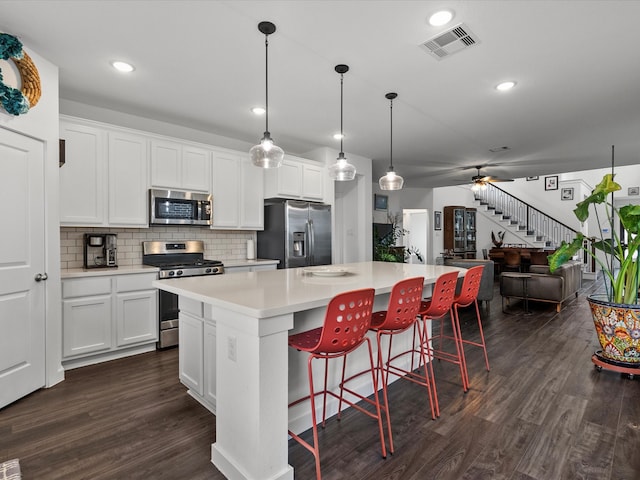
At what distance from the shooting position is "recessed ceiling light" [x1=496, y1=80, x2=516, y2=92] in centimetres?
317

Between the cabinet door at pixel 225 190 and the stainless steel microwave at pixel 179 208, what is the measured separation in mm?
136

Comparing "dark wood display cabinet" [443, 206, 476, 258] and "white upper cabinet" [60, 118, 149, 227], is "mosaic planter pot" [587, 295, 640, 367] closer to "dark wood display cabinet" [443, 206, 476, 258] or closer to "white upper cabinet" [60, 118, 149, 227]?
"white upper cabinet" [60, 118, 149, 227]

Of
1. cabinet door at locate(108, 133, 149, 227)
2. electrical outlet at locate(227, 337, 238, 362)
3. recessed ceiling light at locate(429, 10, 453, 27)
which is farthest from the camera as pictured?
cabinet door at locate(108, 133, 149, 227)

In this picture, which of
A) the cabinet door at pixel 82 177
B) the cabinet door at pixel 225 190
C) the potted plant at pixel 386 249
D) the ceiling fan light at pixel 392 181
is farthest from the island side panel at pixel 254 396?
the potted plant at pixel 386 249

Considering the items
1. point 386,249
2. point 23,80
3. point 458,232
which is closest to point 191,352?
point 23,80

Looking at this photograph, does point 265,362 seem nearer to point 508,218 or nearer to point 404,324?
point 404,324

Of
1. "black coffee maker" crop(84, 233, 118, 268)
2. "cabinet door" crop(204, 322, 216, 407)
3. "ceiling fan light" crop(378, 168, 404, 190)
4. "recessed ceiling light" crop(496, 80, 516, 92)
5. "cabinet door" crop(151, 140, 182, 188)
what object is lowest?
"cabinet door" crop(204, 322, 216, 407)

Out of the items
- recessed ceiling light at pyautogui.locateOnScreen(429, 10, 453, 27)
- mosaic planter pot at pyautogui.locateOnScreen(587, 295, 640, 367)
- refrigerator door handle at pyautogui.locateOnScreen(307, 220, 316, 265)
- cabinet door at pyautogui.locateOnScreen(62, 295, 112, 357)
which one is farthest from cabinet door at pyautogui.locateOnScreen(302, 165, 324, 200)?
mosaic planter pot at pyautogui.locateOnScreen(587, 295, 640, 367)

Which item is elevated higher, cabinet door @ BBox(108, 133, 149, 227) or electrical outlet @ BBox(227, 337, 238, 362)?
cabinet door @ BBox(108, 133, 149, 227)

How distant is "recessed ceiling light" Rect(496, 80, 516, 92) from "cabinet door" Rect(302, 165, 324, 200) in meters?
2.69

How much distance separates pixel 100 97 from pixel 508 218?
11.7 m

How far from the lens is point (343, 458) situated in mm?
1900

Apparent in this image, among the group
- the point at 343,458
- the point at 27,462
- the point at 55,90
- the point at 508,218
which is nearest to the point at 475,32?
the point at 343,458

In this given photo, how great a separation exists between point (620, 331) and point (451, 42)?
9.12 feet
